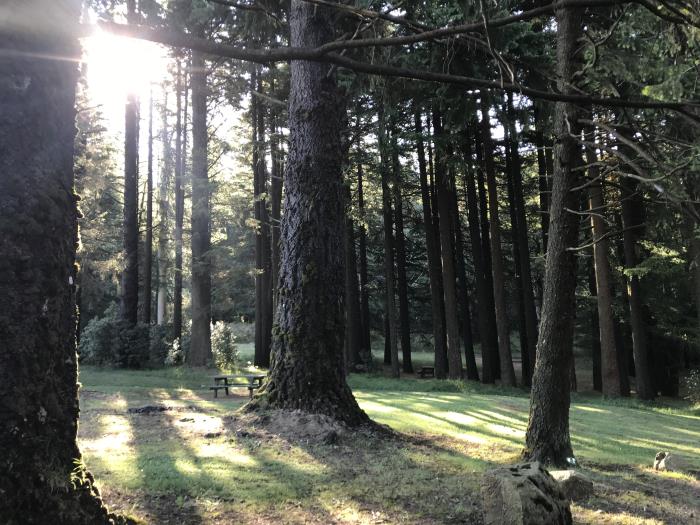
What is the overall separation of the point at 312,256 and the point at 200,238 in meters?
13.0

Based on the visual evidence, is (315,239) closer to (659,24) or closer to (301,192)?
(301,192)

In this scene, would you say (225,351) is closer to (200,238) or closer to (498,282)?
(200,238)

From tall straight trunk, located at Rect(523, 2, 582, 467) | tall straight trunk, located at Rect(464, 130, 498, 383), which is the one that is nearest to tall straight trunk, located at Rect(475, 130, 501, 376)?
tall straight trunk, located at Rect(464, 130, 498, 383)

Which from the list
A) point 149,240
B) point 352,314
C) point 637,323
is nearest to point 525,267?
point 637,323

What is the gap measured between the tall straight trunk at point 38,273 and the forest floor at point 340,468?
1.27 meters

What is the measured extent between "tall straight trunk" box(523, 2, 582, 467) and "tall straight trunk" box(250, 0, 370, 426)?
2.35 m

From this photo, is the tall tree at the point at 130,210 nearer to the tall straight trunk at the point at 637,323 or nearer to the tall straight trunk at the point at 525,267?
the tall straight trunk at the point at 525,267

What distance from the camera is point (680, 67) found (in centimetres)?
557

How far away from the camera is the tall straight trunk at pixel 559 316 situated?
6332 millimetres

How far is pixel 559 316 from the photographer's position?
6.32 metres

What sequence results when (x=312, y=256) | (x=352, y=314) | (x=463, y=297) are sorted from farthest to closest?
1. (x=463, y=297)
2. (x=352, y=314)
3. (x=312, y=256)

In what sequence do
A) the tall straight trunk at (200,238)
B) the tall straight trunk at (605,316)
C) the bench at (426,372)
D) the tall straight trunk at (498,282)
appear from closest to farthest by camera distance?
the tall straight trunk at (605,316)
the tall straight trunk at (498,282)
the tall straight trunk at (200,238)
the bench at (426,372)

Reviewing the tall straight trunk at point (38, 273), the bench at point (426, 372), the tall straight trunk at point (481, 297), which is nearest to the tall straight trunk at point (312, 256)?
the tall straight trunk at point (38, 273)

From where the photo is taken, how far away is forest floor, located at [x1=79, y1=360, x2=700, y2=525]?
4410mm
